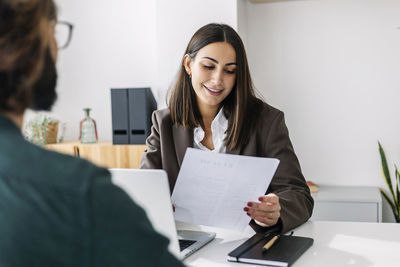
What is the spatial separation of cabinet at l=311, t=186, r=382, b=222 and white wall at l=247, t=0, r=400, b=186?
36cm

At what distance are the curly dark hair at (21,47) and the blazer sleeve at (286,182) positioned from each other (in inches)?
45.2

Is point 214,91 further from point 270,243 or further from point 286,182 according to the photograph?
point 270,243

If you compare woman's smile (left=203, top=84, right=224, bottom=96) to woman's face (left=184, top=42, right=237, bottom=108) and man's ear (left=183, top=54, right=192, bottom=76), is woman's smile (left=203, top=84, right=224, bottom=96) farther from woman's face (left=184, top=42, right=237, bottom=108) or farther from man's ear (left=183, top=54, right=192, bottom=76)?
man's ear (left=183, top=54, right=192, bottom=76)

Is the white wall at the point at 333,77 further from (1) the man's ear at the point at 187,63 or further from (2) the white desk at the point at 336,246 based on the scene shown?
(2) the white desk at the point at 336,246

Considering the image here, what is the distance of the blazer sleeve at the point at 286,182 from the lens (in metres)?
1.61

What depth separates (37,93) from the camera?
1.92ft

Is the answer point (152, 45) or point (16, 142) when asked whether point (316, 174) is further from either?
point (16, 142)

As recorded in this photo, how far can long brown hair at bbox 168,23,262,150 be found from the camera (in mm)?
1891

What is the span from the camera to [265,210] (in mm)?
1474

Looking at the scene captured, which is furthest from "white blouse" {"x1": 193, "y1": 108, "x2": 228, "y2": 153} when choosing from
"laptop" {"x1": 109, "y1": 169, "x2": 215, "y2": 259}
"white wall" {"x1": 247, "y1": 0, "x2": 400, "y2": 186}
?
"white wall" {"x1": 247, "y1": 0, "x2": 400, "y2": 186}

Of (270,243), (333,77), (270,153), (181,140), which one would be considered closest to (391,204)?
(333,77)

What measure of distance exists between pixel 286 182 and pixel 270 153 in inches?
5.7

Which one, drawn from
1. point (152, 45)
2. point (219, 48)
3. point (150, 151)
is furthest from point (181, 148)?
point (152, 45)

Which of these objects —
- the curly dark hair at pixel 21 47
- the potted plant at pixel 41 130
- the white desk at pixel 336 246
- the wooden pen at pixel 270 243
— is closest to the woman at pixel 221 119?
the white desk at pixel 336 246
